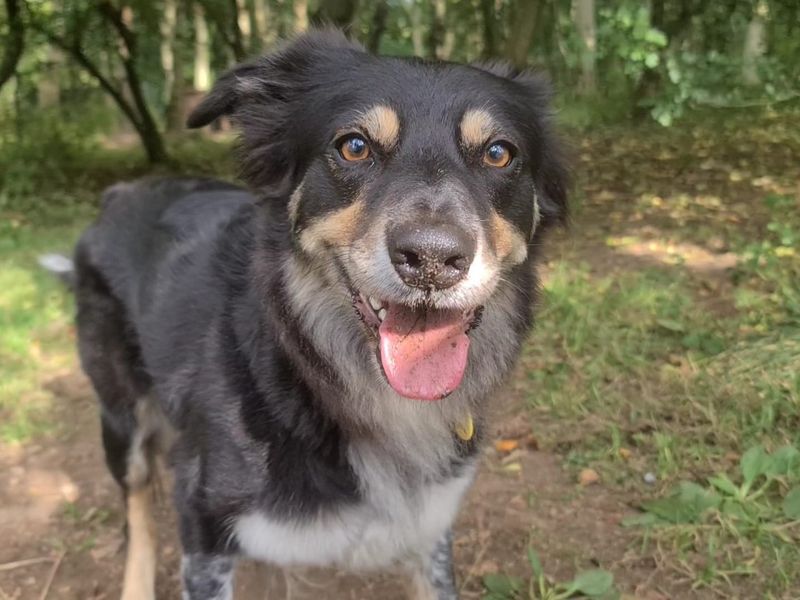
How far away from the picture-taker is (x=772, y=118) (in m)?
13.0

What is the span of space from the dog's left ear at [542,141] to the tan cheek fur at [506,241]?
0.34m

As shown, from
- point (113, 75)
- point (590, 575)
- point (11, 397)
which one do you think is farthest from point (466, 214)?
point (113, 75)

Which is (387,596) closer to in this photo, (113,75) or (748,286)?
(748,286)

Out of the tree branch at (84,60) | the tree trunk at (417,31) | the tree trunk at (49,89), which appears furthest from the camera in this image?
the tree trunk at (417,31)

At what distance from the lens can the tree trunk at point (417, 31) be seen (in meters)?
20.1

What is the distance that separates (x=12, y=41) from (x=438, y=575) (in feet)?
37.4

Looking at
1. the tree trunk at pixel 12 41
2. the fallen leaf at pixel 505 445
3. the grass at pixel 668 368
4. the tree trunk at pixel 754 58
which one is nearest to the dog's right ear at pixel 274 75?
the grass at pixel 668 368

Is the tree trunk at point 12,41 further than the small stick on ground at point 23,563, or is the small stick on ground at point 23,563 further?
the tree trunk at point 12,41

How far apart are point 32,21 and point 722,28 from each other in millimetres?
11881

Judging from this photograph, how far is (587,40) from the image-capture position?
770 centimetres

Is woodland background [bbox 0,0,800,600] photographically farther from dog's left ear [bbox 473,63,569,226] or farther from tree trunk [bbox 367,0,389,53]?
tree trunk [bbox 367,0,389,53]

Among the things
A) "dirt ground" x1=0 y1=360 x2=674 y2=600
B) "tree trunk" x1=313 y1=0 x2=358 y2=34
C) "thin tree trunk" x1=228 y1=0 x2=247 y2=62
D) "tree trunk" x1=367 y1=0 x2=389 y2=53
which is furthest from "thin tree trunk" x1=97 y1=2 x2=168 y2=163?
"dirt ground" x1=0 y1=360 x2=674 y2=600

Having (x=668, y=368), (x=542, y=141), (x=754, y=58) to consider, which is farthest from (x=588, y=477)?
(x=754, y=58)

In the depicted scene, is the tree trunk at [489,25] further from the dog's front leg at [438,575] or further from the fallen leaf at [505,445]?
the dog's front leg at [438,575]
